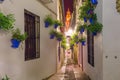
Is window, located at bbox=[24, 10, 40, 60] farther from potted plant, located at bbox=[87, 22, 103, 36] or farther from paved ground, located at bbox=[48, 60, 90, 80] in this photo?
paved ground, located at bbox=[48, 60, 90, 80]

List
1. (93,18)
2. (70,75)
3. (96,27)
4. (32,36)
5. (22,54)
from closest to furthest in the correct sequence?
(22,54) → (96,27) → (93,18) → (32,36) → (70,75)

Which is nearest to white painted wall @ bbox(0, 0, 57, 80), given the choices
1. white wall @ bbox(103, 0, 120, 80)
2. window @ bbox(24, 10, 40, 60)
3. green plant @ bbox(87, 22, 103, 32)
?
window @ bbox(24, 10, 40, 60)

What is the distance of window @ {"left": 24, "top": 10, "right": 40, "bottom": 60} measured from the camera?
932 centimetres

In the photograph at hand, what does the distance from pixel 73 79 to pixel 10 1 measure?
6.51 m

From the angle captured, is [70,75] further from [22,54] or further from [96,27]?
[22,54]

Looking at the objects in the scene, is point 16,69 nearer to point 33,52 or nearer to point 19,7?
point 19,7

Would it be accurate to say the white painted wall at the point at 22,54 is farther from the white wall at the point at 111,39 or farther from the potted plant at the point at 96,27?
the white wall at the point at 111,39

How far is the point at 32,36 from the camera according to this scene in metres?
10.1

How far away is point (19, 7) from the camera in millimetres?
7621

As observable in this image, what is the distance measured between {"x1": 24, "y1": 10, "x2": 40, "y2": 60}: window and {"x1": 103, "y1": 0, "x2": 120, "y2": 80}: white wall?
2929 mm

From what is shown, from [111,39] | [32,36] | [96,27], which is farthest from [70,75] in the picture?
[111,39]

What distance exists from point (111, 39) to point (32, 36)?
3546mm

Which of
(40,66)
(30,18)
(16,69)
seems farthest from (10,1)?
(40,66)

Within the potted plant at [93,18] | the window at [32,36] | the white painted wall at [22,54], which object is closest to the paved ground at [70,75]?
the white painted wall at [22,54]
